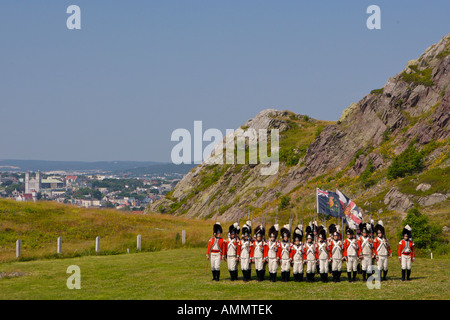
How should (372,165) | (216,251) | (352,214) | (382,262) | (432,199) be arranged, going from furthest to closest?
(372,165), (432,199), (352,214), (382,262), (216,251)

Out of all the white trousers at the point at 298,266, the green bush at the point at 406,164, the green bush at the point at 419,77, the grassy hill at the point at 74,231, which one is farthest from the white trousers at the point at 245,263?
the green bush at the point at 419,77

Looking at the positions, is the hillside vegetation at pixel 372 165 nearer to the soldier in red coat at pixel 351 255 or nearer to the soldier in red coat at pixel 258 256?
the soldier in red coat at pixel 351 255

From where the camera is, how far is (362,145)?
7956cm

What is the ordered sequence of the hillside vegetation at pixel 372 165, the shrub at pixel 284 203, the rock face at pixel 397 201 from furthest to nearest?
the shrub at pixel 284 203 → the hillside vegetation at pixel 372 165 → the rock face at pixel 397 201

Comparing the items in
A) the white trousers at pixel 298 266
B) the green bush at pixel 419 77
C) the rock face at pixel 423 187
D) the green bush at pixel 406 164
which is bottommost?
the white trousers at pixel 298 266

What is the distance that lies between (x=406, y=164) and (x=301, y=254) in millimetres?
39528

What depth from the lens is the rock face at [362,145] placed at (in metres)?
68.6

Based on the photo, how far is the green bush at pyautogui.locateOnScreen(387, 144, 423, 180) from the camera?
6162cm

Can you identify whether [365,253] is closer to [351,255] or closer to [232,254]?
[351,255]

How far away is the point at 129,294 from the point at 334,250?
383 inches

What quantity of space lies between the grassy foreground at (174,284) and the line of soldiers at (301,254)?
2.11 feet

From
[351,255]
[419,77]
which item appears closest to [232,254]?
[351,255]
